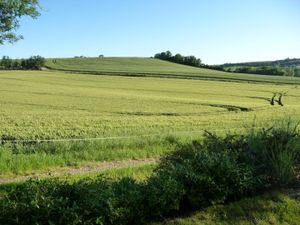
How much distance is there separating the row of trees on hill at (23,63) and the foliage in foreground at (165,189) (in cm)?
10503

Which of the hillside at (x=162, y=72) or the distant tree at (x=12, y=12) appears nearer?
the distant tree at (x=12, y=12)

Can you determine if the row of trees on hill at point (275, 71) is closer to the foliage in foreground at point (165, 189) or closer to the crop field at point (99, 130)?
the crop field at point (99, 130)

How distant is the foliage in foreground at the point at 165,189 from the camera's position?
192 inches

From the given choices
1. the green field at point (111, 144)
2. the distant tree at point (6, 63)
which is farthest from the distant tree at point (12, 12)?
the distant tree at point (6, 63)

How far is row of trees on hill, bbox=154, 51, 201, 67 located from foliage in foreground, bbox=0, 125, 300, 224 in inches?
4793

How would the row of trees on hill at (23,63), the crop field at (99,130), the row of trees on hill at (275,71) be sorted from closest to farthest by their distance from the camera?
1. the crop field at (99,130)
2. the row of trees on hill at (275,71)
3. the row of trees on hill at (23,63)

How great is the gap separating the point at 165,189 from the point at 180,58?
132 meters

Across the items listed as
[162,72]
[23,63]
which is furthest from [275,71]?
[23,63]

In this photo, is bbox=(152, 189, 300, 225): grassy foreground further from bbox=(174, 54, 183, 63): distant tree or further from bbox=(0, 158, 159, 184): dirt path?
bbox=(174, 54, 183, 63): distant tree

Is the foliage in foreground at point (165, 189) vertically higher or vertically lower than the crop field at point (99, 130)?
higher

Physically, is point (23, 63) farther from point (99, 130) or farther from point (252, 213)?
point (252, 213)

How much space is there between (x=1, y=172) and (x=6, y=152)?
5.80 feet

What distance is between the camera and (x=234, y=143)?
Answer: 27.8 feet

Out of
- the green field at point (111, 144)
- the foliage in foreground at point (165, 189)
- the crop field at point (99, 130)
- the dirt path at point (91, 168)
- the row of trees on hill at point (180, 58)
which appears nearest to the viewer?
the foliage in foreground at point (165, 189)
